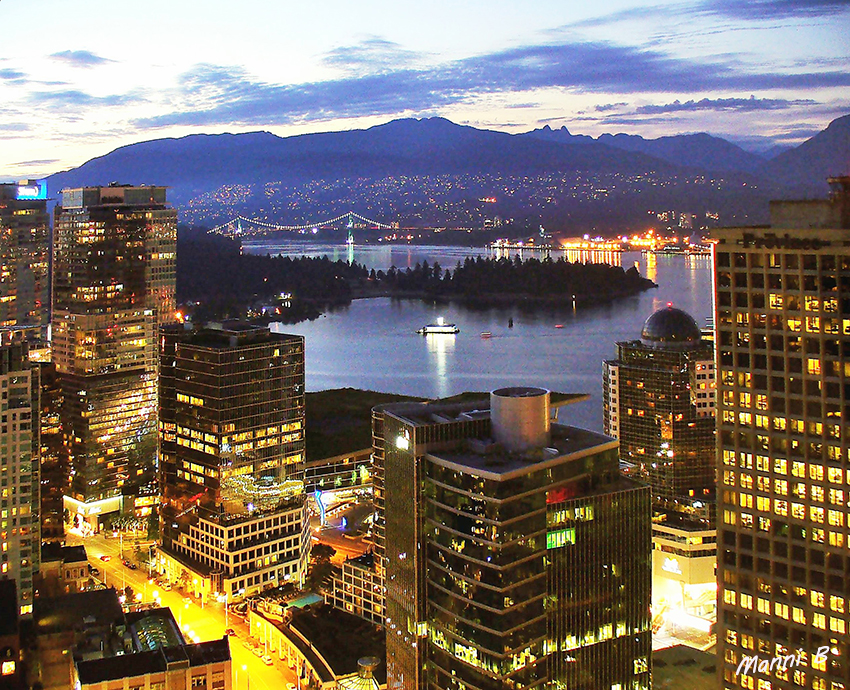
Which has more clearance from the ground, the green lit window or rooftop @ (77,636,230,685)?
the green lit window

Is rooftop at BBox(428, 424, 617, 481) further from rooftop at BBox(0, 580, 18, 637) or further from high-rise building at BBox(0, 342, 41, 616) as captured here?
high-rise building at BBox(0, 342, 41, 616)

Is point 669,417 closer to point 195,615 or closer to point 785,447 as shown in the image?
point 195,615

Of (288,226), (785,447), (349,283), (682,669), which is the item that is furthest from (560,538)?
(288,226)

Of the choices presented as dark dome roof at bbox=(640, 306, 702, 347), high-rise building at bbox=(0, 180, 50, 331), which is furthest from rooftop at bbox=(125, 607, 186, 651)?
high-rise building at bbox=(0, 180, 50, 331)

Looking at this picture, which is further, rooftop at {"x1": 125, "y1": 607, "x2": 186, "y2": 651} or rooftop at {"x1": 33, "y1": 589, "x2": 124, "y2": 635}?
rooftop at {"x1": 33, "y1": 589, "x2": 124, "y2": 635}

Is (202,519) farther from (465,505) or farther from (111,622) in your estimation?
(465,505)

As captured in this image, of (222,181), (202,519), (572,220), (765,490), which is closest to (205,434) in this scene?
(202,519)

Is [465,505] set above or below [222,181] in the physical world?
below
